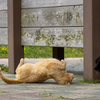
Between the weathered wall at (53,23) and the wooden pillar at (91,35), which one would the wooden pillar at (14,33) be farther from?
the wooden pillar at (91,35)

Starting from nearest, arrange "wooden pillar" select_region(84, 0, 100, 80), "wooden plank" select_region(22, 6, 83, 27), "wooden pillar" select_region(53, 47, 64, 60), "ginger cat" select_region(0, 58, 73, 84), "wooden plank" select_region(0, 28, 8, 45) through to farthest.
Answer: "ginger cat" select_region(0, 58, 73, 84), "wooden pillar" select_region(84, 0, 100, 80), "wooden plank" select_region(22, 6, 83, 27), "wooden plank" select_region(0, 28, 8, 45), "wooden pillar" select_region(53, 47, 64, 60)

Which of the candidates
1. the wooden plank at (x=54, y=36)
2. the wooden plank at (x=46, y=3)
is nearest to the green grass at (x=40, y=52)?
the wooden plank at (x=54, y=36)

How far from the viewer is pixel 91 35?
5621 mm

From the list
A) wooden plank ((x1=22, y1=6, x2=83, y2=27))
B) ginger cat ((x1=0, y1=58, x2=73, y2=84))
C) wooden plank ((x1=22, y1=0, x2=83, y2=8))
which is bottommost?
ginger cat ((x1=0, y1=58, x2=73, y2=84))

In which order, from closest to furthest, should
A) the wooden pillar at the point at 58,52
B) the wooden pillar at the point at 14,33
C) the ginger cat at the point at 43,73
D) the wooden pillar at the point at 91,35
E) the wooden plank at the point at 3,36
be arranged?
1. the ginger cat at the point at 43,73
2. the wooden pillar at the point at 91,35
3. the wooden pillar at the point at 14,33
4. the wooden plank at the point at 3,36
5. the wooden pillar at the point at 58,52

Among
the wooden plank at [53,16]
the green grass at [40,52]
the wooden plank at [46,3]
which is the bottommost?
the green grass at [40,52]

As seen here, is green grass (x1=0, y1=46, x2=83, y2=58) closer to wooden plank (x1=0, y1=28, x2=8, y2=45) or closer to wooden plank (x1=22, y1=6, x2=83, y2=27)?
wooden plank (x1=0, y1=28, x2=8, y2=45)

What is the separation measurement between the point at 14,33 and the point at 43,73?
2.17m

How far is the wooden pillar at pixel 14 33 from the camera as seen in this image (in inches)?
281

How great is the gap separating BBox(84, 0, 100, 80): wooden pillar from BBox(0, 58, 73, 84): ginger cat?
0.52 metres

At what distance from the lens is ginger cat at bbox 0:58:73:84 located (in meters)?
5.38

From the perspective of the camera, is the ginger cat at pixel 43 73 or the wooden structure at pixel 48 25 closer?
the ginger cat at pixel 43 73

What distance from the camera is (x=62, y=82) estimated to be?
5.41 metres

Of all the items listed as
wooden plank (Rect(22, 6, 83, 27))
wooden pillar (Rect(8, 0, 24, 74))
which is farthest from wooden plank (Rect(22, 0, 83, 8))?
wooden pillar (Rect(8, 0, 24, 74))
